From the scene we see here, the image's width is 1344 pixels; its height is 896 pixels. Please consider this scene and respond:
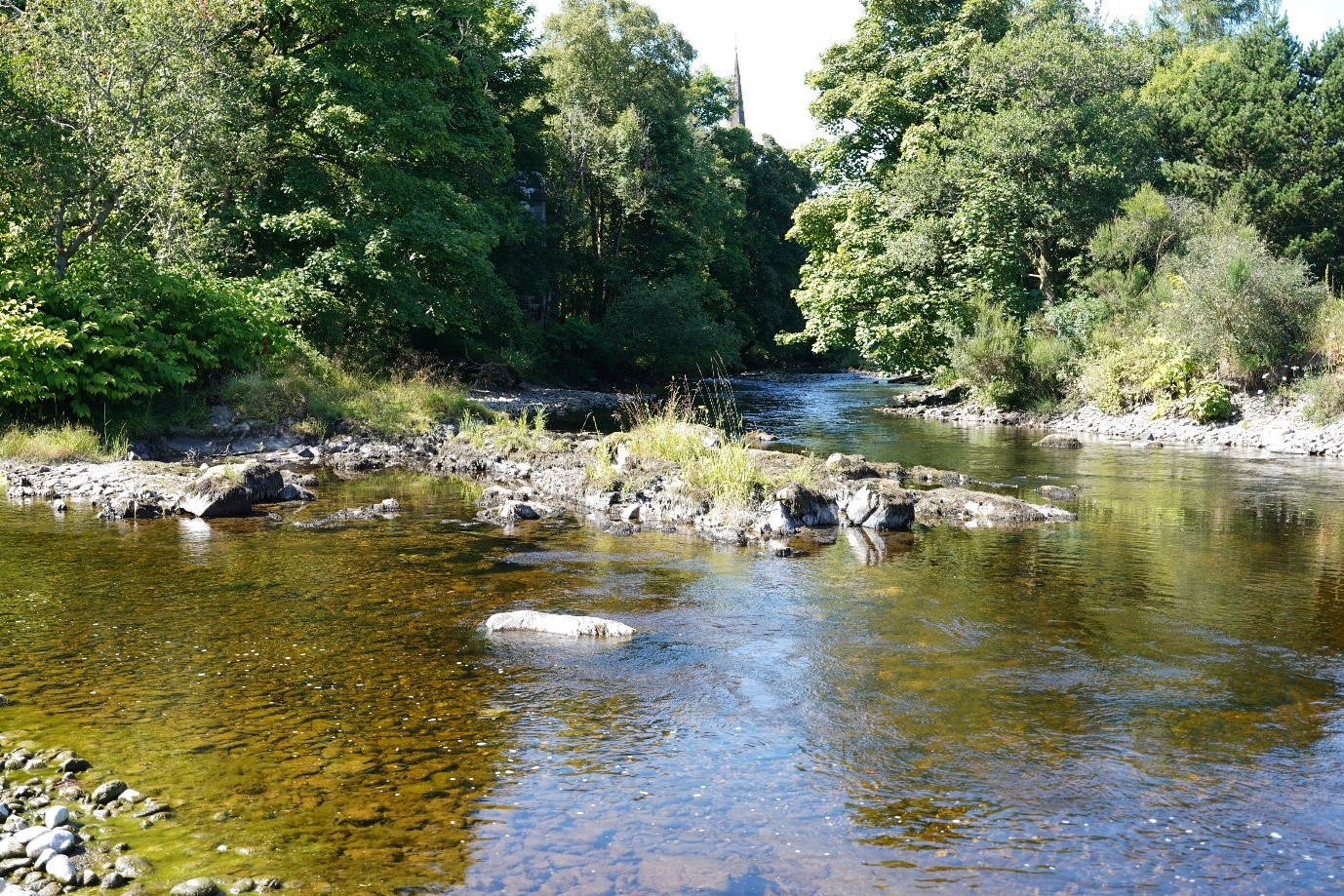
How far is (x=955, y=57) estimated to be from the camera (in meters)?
33.9

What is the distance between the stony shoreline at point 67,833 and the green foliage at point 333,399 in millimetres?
15975

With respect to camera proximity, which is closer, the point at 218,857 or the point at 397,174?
the point at 218,857

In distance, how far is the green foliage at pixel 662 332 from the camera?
41719 mm

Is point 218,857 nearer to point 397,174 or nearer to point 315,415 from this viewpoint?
point 315,415

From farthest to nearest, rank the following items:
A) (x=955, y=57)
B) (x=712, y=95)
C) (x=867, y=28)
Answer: (x=712, y=95)
(x=867, y=28)
(x=955, y=57)

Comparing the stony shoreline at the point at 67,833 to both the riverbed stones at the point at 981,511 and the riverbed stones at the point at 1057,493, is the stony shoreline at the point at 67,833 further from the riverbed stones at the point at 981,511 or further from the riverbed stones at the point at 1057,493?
the riverbed stones at the point at 1057,493

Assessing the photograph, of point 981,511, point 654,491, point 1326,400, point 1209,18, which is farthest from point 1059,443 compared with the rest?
point 1209,18

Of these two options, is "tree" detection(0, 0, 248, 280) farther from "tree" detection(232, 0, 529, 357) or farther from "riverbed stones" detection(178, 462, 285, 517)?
"riverbed stones" detection(178, 462, 285, 517)

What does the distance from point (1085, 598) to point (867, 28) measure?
30475 mm

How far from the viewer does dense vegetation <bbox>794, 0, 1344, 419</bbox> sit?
2800 centimetres

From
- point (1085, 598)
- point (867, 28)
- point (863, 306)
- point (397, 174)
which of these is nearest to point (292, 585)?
point (1085, 598)

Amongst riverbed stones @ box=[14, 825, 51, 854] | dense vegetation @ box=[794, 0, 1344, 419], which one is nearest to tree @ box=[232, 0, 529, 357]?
dense vegetation @ box=[794, 0, 1344, 419]

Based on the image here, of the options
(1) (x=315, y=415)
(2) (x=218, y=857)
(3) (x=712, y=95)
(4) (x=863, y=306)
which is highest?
(3) (x=712, y=95)

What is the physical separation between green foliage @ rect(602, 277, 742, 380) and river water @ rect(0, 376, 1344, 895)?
29047 millimetres
